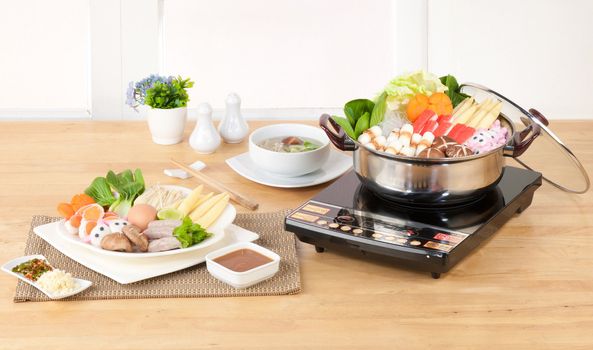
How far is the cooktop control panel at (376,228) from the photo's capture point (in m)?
1.44

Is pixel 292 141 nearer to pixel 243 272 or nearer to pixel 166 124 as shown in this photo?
pixel 166 124

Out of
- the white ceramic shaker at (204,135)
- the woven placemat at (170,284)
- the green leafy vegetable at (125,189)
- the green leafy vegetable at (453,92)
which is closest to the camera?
the woven placemat at (170,284)

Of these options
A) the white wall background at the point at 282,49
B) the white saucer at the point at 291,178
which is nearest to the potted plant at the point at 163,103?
the white saucer at the point at 291,178

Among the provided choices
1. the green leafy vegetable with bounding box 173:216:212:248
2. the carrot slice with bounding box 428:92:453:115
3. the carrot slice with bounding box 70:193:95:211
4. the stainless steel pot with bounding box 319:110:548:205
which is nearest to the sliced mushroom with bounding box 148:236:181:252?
the green leafy vegetable with bounding box 173:216:212:248

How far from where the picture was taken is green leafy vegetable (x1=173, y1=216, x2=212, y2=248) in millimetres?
1461

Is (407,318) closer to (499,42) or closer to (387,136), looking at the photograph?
(387,136)

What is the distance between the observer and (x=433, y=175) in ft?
4.90

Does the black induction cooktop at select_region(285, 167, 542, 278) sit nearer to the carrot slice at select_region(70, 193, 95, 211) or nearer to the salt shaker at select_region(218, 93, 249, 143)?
the carrot slice at select_region(70, 193, 95, 211)

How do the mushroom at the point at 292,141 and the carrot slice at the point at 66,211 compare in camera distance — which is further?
the mushroom at the point at 292,141

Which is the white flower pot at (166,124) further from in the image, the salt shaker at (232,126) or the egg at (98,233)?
the egg at (98,233)

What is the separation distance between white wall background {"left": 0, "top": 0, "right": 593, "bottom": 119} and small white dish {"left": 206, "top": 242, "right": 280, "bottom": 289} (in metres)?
1.15

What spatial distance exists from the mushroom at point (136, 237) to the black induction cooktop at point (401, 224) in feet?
0.89

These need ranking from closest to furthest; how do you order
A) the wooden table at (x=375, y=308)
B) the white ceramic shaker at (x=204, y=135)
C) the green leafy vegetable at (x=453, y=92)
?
the wooden table at (x=375, y=308) → the green leafy vegetable at (x=453, y=92) → the white ceramic shaker at (x=204, y=135)

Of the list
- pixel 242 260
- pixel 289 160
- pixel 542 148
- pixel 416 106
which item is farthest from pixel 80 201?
pixel 542 148
